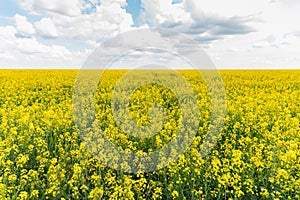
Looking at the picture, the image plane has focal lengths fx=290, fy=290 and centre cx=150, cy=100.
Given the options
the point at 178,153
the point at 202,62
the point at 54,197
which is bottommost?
the point at 54,197

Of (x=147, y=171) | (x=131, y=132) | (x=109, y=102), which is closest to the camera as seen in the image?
(x=147, y=171)

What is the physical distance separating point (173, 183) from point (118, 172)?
1055mm

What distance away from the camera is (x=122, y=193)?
168 inches

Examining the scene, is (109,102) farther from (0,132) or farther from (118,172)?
(118,172)

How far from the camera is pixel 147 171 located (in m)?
5.18

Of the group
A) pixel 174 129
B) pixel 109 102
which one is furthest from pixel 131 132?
pixel 109 102

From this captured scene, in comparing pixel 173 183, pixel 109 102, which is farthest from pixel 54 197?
pixel 109 102

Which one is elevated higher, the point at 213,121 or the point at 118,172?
the point at 213,121

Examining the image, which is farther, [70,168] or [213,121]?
[213,121]

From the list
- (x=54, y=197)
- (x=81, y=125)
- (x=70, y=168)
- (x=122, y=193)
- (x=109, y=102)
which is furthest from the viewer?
(x=109, y=102)

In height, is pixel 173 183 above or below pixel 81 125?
below

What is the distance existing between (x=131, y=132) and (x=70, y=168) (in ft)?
5.44

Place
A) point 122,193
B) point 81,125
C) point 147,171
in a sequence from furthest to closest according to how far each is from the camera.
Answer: point 81,125
point 147,171
point 122,193

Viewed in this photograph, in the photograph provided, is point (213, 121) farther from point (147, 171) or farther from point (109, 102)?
point (109, 102)
